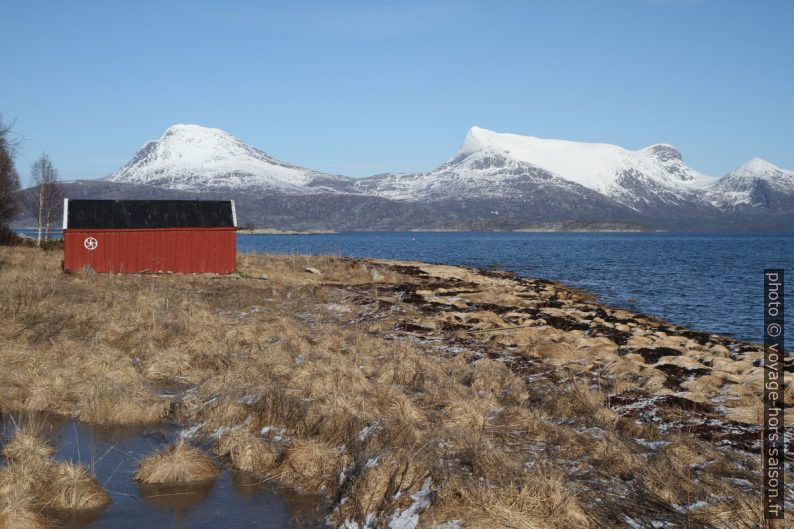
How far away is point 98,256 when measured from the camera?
32.0 metres

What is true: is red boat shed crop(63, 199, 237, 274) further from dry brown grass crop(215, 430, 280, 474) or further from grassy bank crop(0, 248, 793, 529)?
dry brown grass crop(215, 430, 280, 474)

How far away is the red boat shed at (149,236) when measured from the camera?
31.8 meters

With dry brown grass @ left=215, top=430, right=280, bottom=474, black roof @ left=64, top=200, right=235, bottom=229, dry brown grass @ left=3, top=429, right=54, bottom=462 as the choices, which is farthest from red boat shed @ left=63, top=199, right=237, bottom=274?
dry brown grass @ left=215, top=430, right=280, bottom=474

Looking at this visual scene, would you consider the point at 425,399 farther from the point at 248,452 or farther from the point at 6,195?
the point at 6,195

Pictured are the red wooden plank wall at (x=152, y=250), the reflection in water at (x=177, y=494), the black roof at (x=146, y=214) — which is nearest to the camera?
the reflection in water at (x=177, y=494)

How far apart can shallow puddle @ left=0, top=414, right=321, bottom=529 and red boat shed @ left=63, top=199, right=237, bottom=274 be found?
74.8 ft

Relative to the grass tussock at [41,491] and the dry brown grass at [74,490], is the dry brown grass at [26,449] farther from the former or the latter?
the dry brown grass at [74,490]

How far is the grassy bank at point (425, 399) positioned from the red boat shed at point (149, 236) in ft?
29.4

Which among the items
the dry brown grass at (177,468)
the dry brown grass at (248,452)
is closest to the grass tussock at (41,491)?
the dry brown grass at (177,468)

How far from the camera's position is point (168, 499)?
8.49 m

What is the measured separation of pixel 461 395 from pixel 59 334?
939cm

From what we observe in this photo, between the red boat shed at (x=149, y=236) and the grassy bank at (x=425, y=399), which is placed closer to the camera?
the grassy bank at (x=425, y=399)

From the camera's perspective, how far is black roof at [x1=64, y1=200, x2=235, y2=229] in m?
32.4

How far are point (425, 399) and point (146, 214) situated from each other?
2500cm
